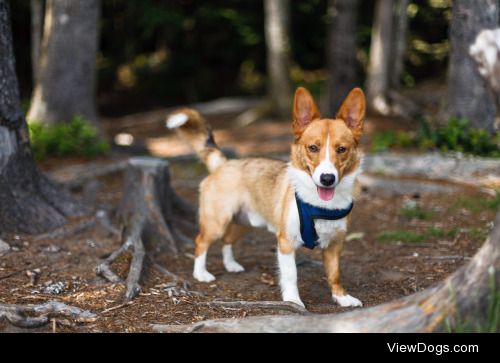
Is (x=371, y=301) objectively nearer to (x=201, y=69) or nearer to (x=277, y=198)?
(x=277, y=198)

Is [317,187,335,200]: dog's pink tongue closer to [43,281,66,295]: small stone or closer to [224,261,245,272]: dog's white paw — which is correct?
[224,261,245,272]: dog's white paw

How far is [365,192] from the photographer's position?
876 centimetres

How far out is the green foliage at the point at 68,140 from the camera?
8.88m

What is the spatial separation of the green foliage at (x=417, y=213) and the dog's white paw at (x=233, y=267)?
2.60 m

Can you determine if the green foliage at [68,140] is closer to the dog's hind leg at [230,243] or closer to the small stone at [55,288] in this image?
the dog's hind leg at [230,243]

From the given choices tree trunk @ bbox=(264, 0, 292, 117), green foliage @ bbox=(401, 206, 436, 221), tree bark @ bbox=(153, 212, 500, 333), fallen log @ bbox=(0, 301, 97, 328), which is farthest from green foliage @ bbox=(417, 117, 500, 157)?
tree trunk @ bbox=(264, 0, 292, 117)

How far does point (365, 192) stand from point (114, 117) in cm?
1263

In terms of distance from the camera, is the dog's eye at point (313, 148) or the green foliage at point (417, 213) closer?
the dog's eye at point (313, 148)

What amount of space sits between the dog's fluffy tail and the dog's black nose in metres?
1.75

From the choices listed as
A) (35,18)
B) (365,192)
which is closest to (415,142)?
(365,192)

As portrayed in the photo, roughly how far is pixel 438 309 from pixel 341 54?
10.5 m

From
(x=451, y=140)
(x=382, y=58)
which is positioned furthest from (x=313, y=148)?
(x=382, y=58)

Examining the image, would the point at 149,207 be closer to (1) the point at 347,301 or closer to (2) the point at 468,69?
(1) the point at 347,301

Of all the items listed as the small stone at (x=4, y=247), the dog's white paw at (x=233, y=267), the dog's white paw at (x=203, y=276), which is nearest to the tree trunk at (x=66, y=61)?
the small stone at (x=4, y=247)
